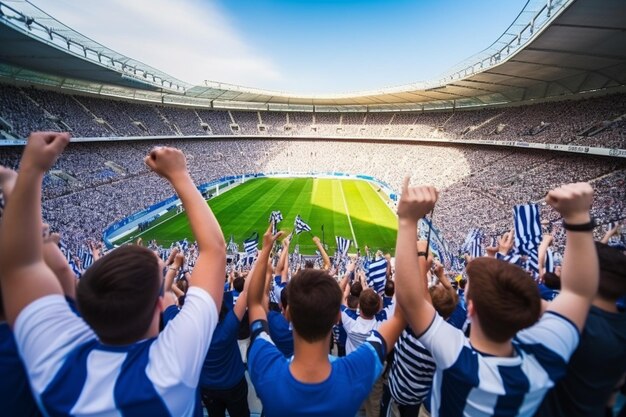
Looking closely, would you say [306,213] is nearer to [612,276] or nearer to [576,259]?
[612,276]

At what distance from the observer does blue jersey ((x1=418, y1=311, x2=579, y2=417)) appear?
1805 mm

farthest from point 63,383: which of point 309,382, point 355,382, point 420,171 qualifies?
point 420,171

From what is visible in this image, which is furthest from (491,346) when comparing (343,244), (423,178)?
(423,178)

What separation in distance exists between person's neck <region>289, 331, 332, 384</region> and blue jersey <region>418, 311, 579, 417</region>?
60 cm

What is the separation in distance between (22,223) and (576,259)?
308cm

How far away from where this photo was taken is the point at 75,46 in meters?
23.3

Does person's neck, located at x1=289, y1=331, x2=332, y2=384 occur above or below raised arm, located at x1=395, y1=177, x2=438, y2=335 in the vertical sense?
below

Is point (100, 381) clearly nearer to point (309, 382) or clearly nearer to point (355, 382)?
point (309, 382)

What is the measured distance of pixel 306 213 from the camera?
2978 cm

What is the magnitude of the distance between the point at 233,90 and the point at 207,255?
50866mm

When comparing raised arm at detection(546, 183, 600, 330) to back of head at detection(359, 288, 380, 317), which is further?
back of head at detection(359, 288, 380, 317)

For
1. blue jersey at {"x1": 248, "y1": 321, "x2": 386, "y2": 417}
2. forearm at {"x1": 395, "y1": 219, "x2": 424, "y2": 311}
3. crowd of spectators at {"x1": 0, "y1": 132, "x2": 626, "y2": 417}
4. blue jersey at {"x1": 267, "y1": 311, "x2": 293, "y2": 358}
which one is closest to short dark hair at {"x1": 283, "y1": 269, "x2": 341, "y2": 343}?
crowd of spectators at {"x1": 0, "y1": 132, "x2": 626, "y2": 417}

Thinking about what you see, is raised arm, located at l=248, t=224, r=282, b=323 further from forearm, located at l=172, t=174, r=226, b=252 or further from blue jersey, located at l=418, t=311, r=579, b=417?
blue jersey, located at l=418, t=311, r=579, b=417

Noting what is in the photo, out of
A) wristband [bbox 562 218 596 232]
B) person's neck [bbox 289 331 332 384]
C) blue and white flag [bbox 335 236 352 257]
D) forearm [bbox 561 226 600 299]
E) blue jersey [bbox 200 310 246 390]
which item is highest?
wristband [bbox 562 218 596 232]
